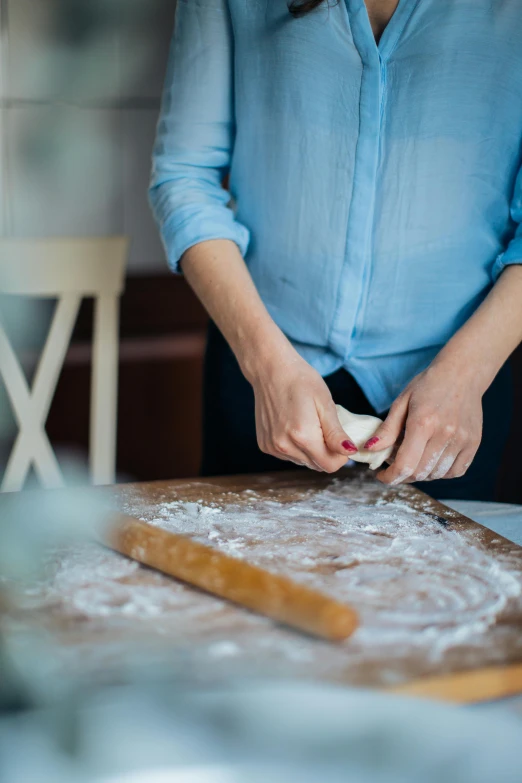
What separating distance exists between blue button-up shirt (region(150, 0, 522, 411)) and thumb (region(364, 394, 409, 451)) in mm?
100

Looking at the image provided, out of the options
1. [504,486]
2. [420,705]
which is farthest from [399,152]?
[504,486]

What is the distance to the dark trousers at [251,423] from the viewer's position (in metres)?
0.69

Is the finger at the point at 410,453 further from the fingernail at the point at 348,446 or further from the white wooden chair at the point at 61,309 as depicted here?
the white wooden chair at the point at 61,309

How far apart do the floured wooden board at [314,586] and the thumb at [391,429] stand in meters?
0.05

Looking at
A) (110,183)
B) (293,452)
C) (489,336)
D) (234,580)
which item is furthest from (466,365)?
(110,183)

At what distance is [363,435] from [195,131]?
0.92 ft

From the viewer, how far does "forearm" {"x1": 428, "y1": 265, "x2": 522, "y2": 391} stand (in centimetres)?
57

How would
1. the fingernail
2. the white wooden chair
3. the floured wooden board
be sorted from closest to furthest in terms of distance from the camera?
the floured wooden board → the fingernail → the white wooden chair

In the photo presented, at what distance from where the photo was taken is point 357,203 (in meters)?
0.63

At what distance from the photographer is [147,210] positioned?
1532mm

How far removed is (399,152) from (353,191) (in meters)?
0.04

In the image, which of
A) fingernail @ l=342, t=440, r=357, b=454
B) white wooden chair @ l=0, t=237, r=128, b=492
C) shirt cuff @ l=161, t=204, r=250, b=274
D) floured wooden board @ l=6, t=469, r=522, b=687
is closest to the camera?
floured wooden board @ l=6, t=469, r=522, b=687

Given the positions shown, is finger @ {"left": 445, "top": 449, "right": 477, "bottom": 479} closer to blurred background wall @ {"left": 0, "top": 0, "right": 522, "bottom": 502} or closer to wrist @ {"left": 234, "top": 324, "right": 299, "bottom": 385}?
wrist @ {"left": 234, "top": 324, "right": 299, "bottom": 385}

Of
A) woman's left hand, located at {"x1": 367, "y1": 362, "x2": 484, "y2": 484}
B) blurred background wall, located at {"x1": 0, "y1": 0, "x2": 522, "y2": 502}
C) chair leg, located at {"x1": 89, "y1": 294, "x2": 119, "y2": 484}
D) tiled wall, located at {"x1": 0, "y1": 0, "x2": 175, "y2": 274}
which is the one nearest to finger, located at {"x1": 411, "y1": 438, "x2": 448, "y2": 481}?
woman's left hand, located at {"x1": 367, "y1": 362, "x2": 484, "y2": 484}
